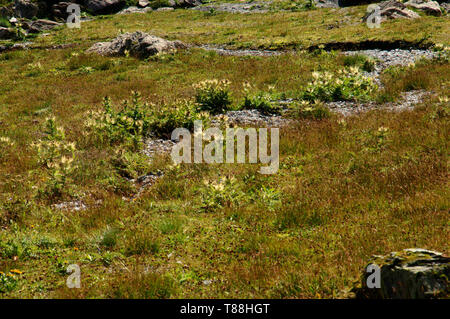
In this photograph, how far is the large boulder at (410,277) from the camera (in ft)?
11.5

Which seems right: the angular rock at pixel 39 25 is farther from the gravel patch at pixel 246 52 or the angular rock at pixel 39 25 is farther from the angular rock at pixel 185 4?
the gravel patch at pixel 246 52

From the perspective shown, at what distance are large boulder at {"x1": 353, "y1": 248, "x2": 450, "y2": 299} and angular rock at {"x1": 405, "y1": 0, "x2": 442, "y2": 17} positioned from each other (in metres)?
31.1

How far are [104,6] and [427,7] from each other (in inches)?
1661

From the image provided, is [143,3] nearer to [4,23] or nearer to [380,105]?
[4,23]

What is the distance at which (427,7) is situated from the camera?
29.3 meters

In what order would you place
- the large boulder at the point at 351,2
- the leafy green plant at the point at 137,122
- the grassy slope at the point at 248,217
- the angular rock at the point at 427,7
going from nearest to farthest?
the grassy slope at the point at 248,217 < the leafy green plant at the point at 137,122 < the angular rock at the point at 427,7 < the large boulder at the point at 351,2

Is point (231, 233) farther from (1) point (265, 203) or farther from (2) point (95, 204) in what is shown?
(2) point (95, 204)

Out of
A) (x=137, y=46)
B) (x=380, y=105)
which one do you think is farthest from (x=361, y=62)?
(x=137, y=46)

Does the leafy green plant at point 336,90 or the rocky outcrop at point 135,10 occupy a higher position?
the rocky outcrop at point 135,10

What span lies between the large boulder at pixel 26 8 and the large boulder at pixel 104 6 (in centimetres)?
765

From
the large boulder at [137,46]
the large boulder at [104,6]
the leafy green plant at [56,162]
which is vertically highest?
the large boulder at [104,6]

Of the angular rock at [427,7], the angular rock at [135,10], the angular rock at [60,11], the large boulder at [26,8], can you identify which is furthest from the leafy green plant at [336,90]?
the large boulder at [26,8]

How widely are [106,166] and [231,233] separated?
4.46 metres

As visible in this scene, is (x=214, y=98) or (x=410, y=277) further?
(x=214, y=98)
